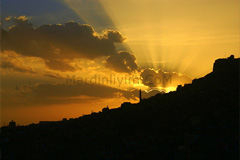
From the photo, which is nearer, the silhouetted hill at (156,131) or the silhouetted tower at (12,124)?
the silhouetted hill at (156,131)

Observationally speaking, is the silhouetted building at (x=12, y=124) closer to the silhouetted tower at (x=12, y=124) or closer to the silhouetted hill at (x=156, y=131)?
the silhouetted tower at (x=12, y=124)

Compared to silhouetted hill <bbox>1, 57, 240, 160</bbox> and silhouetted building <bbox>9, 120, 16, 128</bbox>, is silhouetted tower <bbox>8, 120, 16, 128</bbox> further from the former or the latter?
silhouetted hill <bbox>1, 57, 240, 160</bbox>

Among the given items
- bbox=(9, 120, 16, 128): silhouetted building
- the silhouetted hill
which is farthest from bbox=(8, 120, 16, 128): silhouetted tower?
the silhouetted hill

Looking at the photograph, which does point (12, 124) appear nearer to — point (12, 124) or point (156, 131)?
point (12, 124)

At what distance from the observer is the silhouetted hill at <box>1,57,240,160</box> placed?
105 ft

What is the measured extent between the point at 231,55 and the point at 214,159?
2977 centimetres

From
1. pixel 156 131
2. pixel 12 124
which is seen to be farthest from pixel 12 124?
pixel 156 131

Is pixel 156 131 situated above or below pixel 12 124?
below

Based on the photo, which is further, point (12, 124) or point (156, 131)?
point (12, 124)

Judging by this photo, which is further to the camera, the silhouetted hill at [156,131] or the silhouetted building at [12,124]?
the silhouetted building at [12,124]

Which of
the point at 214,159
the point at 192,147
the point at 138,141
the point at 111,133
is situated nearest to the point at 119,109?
the point at 111,133

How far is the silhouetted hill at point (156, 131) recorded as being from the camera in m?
32.1

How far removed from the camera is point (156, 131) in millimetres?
38719

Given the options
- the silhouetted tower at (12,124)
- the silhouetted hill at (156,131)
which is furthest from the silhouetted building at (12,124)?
the silhouetted hill at (156,131)
